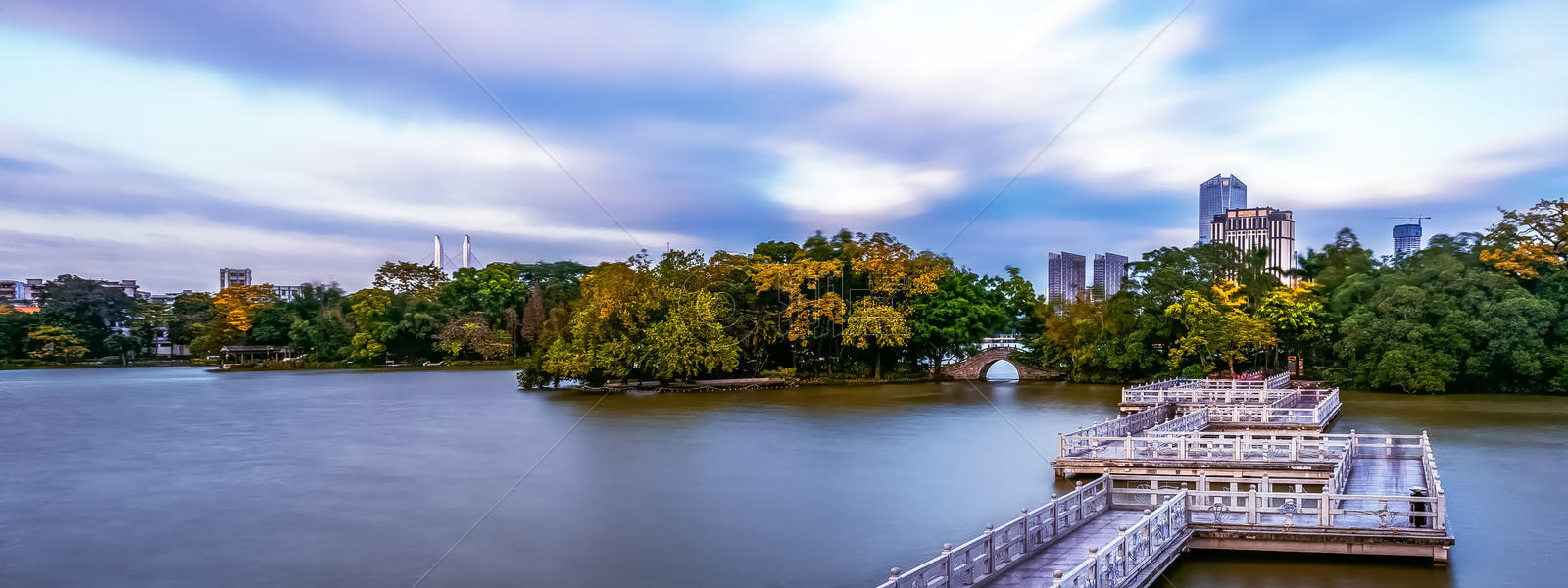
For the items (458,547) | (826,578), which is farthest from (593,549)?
(826,578)

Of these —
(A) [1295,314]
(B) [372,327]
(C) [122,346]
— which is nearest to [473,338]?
(B) [372,327]

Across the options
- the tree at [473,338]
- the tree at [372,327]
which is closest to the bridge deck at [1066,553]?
the tree at [473,338]

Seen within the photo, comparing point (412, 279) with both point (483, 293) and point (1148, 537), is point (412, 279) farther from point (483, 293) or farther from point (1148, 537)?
point (1148, 537)

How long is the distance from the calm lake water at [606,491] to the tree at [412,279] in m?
32.0

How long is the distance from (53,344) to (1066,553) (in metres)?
82.0

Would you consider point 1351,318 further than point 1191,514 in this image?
Yes

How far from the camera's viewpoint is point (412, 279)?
239 feet

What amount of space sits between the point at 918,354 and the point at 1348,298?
71.1 feet

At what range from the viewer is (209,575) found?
542 inches

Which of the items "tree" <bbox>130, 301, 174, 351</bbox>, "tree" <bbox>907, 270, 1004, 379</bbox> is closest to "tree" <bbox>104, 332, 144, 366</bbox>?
"tree" <bbox>130, 301, 174, 351</bbox>

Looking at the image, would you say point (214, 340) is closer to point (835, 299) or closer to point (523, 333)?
point (523, 333)

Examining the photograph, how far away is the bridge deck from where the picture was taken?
33.8 feet

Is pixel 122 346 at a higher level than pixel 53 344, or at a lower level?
lower

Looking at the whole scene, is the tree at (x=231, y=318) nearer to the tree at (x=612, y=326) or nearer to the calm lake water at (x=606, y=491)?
the calm lake water at (x=606, y=491)
